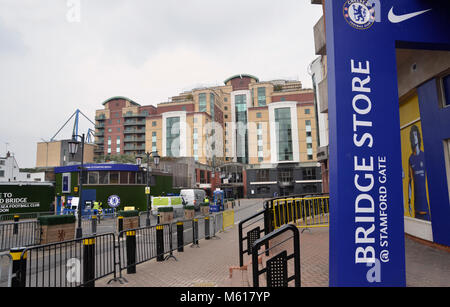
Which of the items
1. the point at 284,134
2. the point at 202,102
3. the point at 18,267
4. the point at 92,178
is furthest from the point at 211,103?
the point at 18,267

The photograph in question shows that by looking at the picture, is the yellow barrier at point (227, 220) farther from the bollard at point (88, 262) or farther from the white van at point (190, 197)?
the white van at point (190, 197)

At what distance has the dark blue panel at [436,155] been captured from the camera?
25.5 ft

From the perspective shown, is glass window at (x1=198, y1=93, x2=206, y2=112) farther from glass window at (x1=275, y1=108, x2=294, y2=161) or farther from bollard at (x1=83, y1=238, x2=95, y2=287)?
bollard at (x1=83, y1=238, x2=95, y2=287)

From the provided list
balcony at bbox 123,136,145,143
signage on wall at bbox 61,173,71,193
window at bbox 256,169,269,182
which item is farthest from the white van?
balcony at bbox 123,136,145,143

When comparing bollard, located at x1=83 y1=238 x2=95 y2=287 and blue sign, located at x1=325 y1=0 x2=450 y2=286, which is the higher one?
blue sign, located at x1=325 y1=0 x2=450 y2=286

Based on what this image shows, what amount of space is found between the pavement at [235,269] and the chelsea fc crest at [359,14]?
15.6 ft

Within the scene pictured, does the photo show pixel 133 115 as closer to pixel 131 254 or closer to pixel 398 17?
pixel 131 254

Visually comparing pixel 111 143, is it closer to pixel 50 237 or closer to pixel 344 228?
pixel 50 237

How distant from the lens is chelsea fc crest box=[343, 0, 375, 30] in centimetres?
495

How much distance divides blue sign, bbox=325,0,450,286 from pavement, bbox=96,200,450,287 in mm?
1316

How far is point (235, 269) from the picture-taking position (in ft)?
24.5

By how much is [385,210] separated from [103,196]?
87.8 feet

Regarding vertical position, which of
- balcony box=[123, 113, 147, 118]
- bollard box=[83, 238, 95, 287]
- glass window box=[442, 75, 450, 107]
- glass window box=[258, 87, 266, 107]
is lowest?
bollard box=[83, 238, 95, 287]

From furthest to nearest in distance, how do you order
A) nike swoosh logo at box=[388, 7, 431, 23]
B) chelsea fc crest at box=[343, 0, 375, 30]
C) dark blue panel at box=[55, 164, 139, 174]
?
dark blue panel at box=[55, 164, 139, 174] → nike swoosh logo at box=[388, 7, 431, 23] → chelsea fc crest at box=[343, 0, 375, 30]
